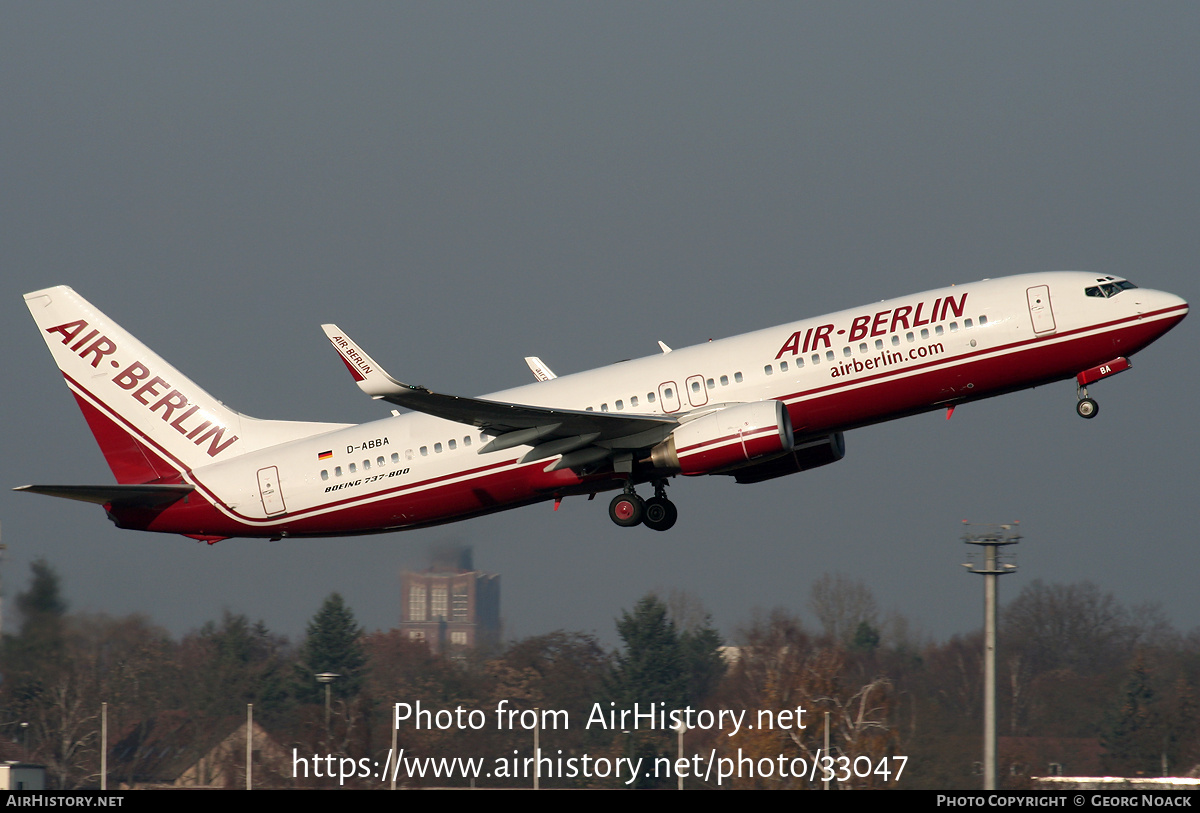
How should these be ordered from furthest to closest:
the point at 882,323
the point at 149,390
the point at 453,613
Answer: the point at 453,613 < the point at 149,390 < the point at 882,323

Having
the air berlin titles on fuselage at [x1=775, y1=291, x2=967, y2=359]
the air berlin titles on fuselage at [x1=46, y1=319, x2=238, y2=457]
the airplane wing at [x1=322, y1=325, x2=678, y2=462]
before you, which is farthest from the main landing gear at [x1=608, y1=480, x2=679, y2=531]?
the air berlin titles on fuselage at [x1=46, y1=319, x2=238, y2=457]

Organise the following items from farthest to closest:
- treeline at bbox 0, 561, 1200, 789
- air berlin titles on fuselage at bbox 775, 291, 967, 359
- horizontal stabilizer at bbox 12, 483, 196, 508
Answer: treeline at bbox 0, 561, 1200, 789, horizontal stabilizer at bbox 12, 483, 196, 508, air berlin titles on fuselage at bbox 775, 291, 967, 359

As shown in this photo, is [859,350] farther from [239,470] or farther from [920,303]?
[239,470]

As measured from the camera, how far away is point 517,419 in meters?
31.8

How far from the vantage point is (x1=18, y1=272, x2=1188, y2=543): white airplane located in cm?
3159

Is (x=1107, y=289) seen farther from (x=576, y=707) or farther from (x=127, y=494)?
(x=576, y=707)

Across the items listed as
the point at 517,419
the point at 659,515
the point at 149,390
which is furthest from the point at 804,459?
the point at 149,390

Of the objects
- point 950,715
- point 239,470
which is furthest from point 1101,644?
point 239,470

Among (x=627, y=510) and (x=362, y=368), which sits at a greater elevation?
(x=362, y=368)

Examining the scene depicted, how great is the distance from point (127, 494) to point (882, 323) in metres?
20.6

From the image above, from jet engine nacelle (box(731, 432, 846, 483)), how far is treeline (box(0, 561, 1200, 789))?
1543 centimetres

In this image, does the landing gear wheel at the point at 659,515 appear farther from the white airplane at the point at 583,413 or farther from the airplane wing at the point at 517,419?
the airplane wing at the point at 517,419

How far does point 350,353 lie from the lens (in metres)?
29.4

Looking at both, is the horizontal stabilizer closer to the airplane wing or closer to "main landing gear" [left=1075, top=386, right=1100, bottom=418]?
the airplane wing
